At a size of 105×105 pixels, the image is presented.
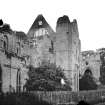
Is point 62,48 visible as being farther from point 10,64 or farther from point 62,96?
point 10,64

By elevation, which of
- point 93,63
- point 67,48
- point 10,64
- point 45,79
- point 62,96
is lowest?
point 62,96

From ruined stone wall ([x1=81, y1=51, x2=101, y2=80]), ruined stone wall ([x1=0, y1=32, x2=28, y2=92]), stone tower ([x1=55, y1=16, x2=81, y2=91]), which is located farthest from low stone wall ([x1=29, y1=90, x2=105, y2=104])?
ruined stone wall ([x1=81, y1=51, x2=101, y2=80])

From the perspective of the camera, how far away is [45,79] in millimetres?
29703

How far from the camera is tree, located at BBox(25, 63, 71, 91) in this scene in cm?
2905

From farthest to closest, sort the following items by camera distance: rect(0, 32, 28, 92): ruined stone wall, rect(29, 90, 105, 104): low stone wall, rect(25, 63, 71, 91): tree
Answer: rect(25, 63, 71, 91): tree < rect(0, 32, 28, 92): ruined stone wall < rect(29, 90, 105, 104): low stone wall

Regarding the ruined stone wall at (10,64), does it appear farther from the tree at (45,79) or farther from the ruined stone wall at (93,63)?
the ruined stone wall at (93,63)

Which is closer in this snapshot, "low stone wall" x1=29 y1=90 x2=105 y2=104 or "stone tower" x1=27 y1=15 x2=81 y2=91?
"low stone wall" x1=29 y1=90 x2=105 y2=104

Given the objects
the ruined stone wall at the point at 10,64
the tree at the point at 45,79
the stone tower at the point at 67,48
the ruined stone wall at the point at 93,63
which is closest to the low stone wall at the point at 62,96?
the tree at the point at 45,79

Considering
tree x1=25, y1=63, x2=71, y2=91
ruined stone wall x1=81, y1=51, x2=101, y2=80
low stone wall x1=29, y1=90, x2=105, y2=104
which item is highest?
ruined stone wall x1=81, y1=51, x2=101, y2=80

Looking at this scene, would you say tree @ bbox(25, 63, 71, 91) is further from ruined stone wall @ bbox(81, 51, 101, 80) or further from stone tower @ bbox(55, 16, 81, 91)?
ruined stone wall @ bbox(81, 51, 101, 80)

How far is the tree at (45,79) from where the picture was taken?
95.3 ft

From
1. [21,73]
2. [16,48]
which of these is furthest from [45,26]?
[21,73]

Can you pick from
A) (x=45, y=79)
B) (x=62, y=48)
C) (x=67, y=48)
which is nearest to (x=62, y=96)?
(x=45, y=79)

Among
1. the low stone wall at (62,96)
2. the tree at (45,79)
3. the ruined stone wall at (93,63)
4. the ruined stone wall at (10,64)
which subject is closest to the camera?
the low stone wall at (62,96)
